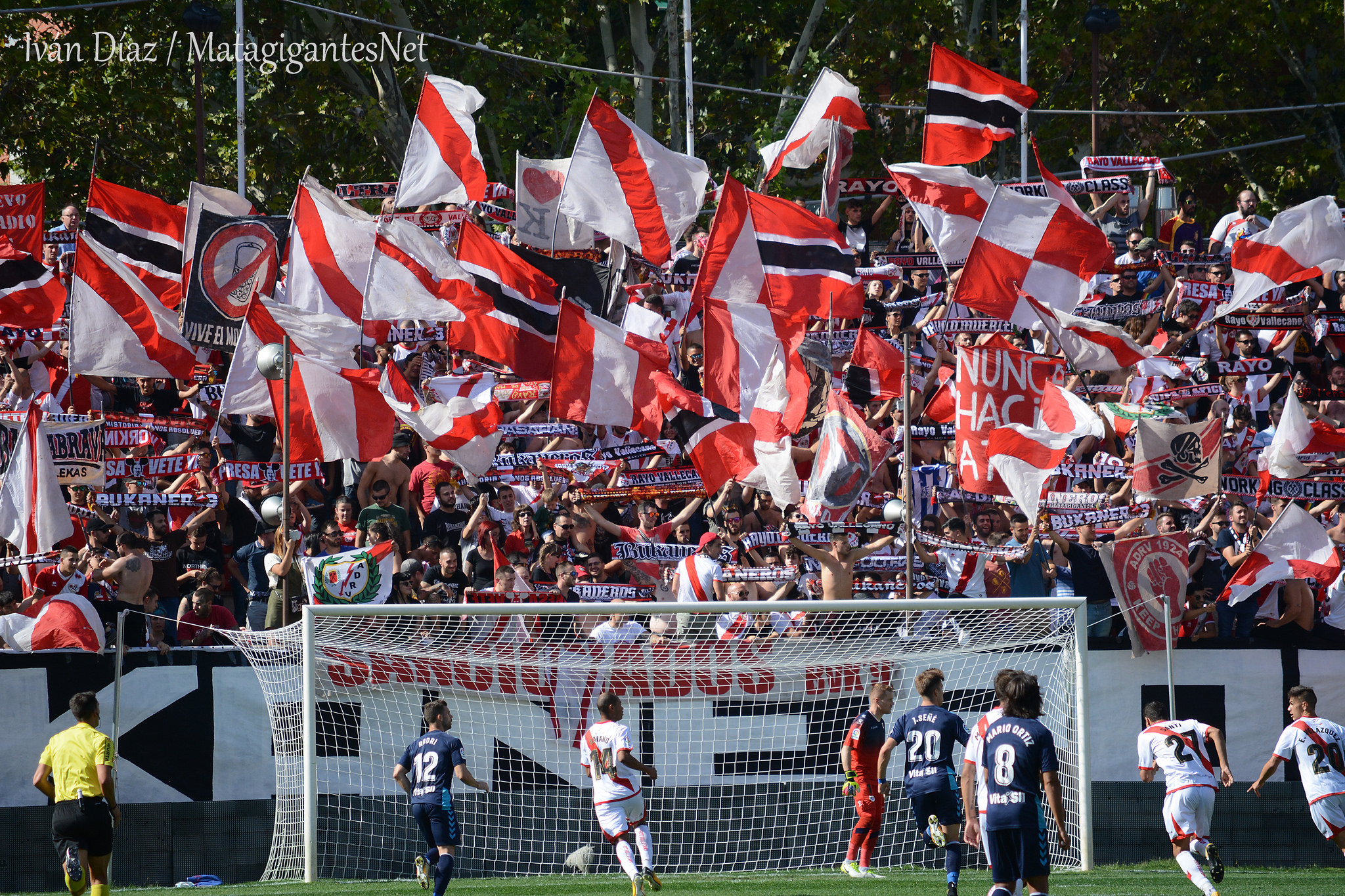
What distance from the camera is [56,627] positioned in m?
13.3

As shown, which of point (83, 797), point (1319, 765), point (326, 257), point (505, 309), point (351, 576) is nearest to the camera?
point (83, 797)

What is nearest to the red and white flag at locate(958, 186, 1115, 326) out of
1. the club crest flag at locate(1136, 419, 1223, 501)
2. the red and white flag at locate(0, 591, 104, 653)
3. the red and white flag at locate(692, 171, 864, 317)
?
the red and white flag at locate(692, 171, 864, 317)

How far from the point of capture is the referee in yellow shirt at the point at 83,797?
1103 cm

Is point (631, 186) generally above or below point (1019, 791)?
above

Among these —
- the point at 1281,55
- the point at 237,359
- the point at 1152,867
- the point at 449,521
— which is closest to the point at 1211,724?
the point at 1152,867

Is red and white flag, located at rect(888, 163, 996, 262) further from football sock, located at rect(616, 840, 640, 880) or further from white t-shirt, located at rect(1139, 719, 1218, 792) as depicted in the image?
football sock, located at rect(616, 840, 640, 880)

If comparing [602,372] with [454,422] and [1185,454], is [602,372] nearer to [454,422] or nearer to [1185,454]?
[454,422]

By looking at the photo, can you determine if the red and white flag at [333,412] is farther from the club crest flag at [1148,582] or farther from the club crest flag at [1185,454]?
the club crest flag at [1185,454]

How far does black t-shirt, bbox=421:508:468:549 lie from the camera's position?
15281mm

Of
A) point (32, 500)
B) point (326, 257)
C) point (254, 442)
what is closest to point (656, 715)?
point (254, 442)

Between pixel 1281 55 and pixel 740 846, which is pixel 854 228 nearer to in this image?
pixel 740 846

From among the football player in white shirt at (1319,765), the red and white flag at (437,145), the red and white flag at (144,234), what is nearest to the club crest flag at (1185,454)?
the football player in white shirt at (1319,765)

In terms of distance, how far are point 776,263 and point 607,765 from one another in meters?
5.63

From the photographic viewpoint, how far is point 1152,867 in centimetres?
1383
